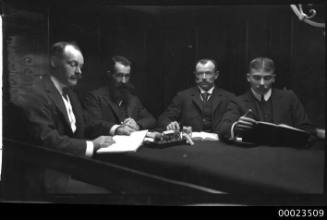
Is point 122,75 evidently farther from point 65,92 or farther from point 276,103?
point 276,103

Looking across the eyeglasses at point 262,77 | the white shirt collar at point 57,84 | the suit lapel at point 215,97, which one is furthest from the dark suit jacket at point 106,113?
the eyeglasses at point 262,77

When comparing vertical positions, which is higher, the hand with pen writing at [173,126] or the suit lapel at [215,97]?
the suit lapel at [215,97]

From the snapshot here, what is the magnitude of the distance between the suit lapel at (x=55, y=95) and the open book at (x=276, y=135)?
1542 mm

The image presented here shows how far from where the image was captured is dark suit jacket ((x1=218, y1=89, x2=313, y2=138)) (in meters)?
3.51

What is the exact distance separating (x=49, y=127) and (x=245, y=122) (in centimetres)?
166

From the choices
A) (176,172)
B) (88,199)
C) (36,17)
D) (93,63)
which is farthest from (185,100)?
(36,17)

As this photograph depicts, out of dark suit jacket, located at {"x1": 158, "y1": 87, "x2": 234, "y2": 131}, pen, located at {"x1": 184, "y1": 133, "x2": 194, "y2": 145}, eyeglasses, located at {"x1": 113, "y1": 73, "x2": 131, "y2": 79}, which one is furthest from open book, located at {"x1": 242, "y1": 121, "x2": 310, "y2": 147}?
eyeglasses, located at {"x1": 113, "y1": 73, "x2": 131, "y2": 79}

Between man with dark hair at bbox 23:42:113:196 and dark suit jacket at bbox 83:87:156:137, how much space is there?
0.07 m

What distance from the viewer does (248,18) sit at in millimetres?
3502

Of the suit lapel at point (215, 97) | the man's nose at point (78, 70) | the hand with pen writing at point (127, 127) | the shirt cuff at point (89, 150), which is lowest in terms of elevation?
the shirt cuff at point (89, 150)

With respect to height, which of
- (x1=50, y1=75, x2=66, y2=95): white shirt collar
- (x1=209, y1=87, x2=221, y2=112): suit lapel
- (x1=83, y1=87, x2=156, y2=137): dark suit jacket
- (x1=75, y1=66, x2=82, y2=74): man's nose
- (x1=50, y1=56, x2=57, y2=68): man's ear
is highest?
(x1=50, y1=56, x2=57, y2=68): man's ear

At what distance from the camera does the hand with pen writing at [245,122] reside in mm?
3541

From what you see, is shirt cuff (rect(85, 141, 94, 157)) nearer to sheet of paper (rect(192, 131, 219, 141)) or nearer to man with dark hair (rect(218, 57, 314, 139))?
sheet of paper (rect(192, 131, 219, 141))

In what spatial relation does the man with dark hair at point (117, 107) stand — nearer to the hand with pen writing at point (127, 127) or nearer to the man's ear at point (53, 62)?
the hand with pen writing at point (127, 127)
